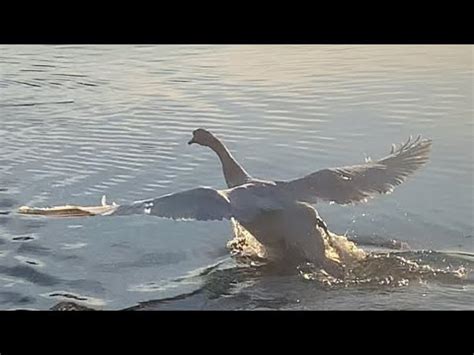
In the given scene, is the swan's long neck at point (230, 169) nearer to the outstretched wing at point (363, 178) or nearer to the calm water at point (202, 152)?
the calm water at point (202, 152)

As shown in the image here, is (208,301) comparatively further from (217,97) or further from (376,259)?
(217,97)

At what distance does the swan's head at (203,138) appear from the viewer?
2.51m

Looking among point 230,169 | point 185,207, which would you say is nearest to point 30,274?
point 185,207

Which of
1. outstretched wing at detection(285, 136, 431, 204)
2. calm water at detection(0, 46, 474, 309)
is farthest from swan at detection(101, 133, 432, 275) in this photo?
calm water at detection(0, 46, 474, 309)

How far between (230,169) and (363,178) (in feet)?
1.39

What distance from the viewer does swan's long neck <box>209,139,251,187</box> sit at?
240 centimetres

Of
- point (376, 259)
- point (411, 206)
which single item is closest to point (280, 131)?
point (411, 206)

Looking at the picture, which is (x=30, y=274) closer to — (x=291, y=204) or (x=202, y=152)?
(x=291, y=204)

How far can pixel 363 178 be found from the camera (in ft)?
7.45

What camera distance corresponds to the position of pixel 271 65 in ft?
9.07

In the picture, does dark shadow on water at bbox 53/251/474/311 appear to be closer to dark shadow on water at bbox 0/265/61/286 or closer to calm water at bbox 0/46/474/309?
calm water at bbox 0/46/474/309

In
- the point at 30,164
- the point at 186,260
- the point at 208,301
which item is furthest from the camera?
the point at 30,164

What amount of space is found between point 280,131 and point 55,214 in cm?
112
